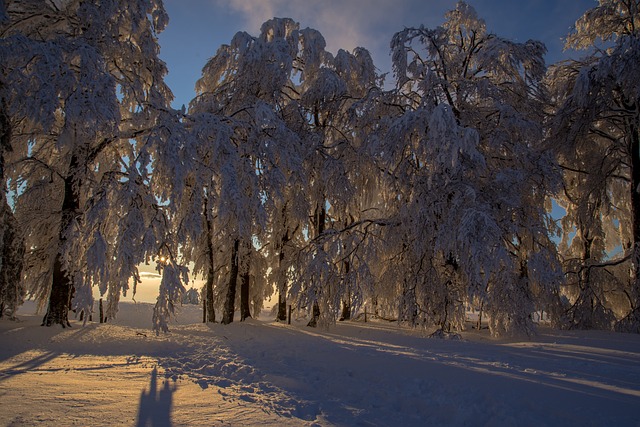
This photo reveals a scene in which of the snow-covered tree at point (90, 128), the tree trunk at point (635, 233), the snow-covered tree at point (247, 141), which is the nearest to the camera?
the snow-covered tree at point (90, 128)

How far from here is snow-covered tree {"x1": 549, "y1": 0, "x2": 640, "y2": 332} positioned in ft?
36.3

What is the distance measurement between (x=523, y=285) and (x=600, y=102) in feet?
19.8

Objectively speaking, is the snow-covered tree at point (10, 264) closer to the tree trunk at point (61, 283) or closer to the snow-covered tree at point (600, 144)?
the tree trunk at point (61, 283)

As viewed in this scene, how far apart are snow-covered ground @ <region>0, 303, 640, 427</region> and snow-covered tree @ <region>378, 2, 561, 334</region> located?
1902 mm

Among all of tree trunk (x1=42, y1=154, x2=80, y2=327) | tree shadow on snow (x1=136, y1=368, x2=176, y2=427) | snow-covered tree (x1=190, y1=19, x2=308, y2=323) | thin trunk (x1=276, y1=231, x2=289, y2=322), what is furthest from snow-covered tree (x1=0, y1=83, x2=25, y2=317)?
thin trunk (x1=276, y1=231, x2=289, y2=322)

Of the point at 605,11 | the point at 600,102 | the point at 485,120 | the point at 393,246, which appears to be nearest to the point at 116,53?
the point at 393,246

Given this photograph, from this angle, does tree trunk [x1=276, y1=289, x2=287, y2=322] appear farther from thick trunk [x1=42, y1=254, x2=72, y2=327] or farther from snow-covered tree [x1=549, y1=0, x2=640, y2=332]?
snow-covered tree [x1=549, y1=0, x2=640, y2=332]

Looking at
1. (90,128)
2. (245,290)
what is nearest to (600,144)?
(245,290)

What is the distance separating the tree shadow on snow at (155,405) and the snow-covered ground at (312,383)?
1cm

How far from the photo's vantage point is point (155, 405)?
163 inches

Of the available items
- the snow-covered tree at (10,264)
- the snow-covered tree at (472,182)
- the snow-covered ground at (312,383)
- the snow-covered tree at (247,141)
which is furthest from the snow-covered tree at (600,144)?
the snow-covered tree at (10,264)

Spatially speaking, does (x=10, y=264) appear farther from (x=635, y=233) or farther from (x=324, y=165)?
(x=635, y=233)

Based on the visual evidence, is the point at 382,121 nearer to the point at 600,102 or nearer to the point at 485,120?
the point at 485,120

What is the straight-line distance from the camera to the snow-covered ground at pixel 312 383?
3.90 m
